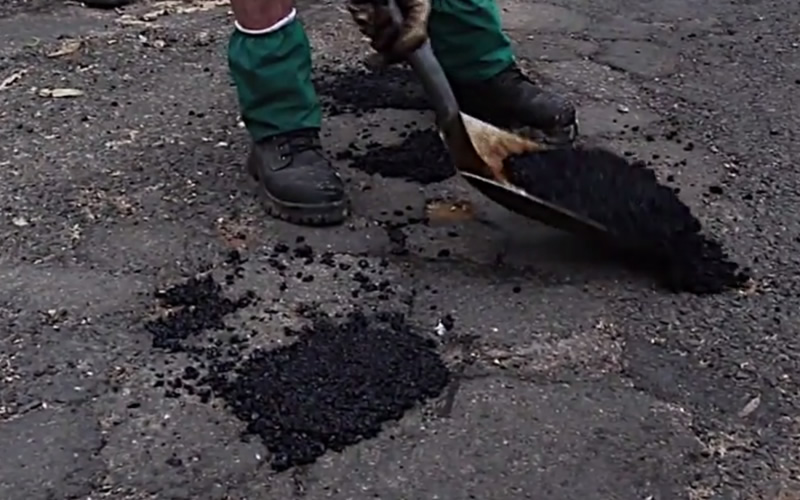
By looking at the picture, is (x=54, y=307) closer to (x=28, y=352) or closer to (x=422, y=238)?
(x=28, y=352)

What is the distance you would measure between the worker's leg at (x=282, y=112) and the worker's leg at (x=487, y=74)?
1.42 ft

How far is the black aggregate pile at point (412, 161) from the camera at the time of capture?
289 cm

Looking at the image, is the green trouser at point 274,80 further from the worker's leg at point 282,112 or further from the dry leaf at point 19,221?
the dry leaf at point 19,221

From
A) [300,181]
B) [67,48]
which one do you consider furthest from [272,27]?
[67,48]

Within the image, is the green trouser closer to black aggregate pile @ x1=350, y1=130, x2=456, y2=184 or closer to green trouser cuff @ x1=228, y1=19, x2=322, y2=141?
green trouser cuff @ x1=228, y1=19, x2=322, y2=141

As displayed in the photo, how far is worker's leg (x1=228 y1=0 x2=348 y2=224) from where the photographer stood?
8.75 ft

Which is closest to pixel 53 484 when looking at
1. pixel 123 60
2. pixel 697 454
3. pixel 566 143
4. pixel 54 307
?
pixel 54 307

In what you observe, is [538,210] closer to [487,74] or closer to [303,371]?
[303,371]

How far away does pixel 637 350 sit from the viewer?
2.27 m

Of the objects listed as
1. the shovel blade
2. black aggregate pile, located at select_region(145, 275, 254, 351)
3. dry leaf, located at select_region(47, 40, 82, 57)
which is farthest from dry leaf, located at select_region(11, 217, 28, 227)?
dry leaf, located at select_region(47, 40, 82, 57)

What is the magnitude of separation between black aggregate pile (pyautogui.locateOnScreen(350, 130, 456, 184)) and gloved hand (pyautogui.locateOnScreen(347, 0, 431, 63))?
47 centimetres

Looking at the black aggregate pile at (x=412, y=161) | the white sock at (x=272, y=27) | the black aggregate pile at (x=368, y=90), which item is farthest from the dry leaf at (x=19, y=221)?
the black aggregate pile at (x=368, y=90)

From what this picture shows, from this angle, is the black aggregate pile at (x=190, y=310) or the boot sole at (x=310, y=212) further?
the boot sole at (x=310, y=212)

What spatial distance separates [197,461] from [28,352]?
46 centimetres
